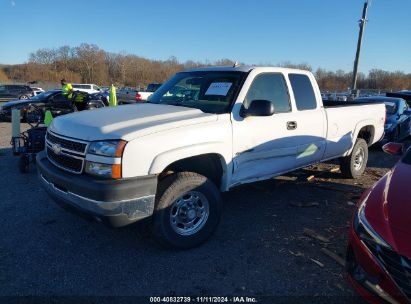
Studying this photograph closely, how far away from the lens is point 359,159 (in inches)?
259

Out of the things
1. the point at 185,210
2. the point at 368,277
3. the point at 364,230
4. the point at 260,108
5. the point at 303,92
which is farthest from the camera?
the point at 303,92

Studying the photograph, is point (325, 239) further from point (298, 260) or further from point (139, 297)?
point (139, 297)

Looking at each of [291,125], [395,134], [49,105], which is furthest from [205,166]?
[49,105]

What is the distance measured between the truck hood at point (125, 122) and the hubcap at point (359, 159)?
3913 millimetres

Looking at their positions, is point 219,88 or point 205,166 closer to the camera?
point 205,166

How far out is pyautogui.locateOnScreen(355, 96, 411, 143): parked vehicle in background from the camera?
32.6 feet

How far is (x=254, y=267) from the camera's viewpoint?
338cm

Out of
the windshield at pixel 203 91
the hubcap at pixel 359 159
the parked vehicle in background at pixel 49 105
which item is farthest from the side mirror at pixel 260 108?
the parked vehicle in background at pixel 49 105

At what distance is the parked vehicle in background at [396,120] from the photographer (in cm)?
993

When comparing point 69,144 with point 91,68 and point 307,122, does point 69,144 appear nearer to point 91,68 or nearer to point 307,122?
point 307,122

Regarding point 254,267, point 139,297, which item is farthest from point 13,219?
point 254,267

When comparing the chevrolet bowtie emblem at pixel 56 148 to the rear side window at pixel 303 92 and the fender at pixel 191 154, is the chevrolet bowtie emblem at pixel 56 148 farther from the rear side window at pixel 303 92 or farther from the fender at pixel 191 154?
the rear side window at pixel 303 92

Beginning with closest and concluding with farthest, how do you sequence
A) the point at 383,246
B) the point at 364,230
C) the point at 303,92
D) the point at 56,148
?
the point at 383,246 → the point at 364,230 → the point at 56,148 → the point at 303,92

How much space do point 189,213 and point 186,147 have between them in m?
0.76
